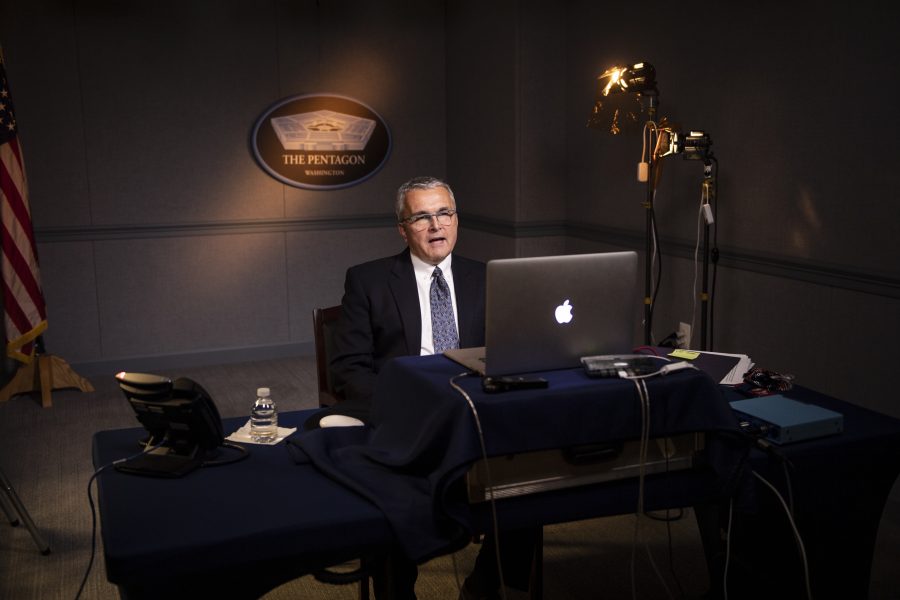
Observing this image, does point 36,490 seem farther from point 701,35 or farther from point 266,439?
point 701,35

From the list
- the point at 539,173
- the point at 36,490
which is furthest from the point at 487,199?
the point at 36,490

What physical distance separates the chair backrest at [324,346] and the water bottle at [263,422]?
83 cm

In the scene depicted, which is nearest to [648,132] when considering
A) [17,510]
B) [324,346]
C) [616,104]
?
[616,104]

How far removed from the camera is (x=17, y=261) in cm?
502

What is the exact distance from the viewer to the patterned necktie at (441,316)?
294 cm

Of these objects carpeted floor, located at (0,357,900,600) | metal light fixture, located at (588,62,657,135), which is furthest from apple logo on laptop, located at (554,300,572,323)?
metal light fixture, located at (588,62,657,135)

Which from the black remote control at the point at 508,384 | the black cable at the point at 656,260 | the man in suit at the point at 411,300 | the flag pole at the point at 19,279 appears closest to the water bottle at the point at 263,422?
the man in suit at the point at 411,300

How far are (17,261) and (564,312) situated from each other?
4.13 m

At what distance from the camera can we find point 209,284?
6.02 metres

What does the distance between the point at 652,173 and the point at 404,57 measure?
9.16 ft

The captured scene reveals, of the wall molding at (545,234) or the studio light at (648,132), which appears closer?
the wall molding at (545,234)

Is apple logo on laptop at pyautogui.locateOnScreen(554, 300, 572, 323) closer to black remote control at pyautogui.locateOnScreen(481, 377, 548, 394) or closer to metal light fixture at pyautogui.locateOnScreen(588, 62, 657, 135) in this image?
black remote control at pyautogui.locateOnScreen(481, 377, 548, 394)

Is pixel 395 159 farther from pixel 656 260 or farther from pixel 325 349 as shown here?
pixel 325 349

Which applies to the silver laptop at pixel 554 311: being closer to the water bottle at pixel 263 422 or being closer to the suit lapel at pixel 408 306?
the water bottle at pixel 263 422
